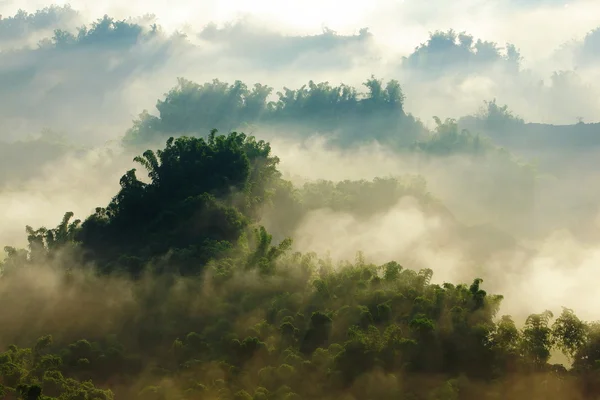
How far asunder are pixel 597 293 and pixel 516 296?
4.73 metres

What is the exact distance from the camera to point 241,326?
948 inches

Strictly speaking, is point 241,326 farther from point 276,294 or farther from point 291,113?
point 291,113

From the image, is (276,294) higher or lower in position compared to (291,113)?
lower

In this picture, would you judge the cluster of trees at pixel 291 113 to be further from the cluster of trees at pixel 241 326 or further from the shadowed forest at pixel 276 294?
the cluster of trees at pixel 241 326

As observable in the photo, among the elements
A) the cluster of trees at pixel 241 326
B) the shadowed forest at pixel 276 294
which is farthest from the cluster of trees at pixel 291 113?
the cluster of trees at pixel 241 326

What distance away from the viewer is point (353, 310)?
22984mm

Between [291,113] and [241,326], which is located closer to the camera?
[241,326]

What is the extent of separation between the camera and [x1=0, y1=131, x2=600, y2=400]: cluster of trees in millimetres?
19422

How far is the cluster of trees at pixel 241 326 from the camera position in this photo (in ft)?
63.7

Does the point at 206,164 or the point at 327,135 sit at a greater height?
the point at 327,135

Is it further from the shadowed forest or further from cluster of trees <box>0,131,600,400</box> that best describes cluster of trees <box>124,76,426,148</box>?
cluster of trees <box>0,131,600,400</box>

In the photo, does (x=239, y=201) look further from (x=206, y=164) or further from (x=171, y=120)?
(x=171, y=120)

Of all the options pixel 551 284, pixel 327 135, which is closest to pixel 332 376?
pixel 551 284

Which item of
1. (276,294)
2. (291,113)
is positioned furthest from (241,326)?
(291,113)
